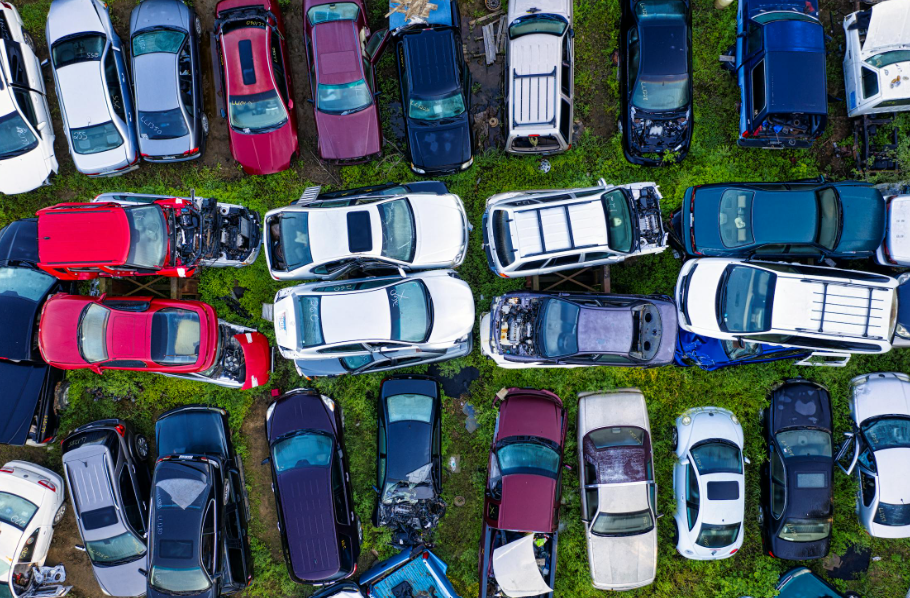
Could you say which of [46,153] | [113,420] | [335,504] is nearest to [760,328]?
[335,504]

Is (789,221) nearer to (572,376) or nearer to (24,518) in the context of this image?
(572,376)

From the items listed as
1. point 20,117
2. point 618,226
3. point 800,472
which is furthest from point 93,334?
point 800,472

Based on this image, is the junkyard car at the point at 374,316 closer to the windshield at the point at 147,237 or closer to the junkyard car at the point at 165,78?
the windshield at the point at 147,237

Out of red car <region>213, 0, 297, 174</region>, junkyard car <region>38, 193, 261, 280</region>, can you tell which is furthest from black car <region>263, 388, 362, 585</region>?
red car <region>213, 0, 297, 174</region>

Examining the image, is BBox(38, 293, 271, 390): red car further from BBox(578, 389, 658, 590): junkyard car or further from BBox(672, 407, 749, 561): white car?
BBox(672, 407, 749, 561): white car

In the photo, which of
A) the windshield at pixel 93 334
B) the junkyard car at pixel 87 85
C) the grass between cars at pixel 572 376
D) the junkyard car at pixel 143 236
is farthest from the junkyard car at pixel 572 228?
the junkyard car at pixel 87 85

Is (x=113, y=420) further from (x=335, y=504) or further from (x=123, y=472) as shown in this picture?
(x=335, y=504)
